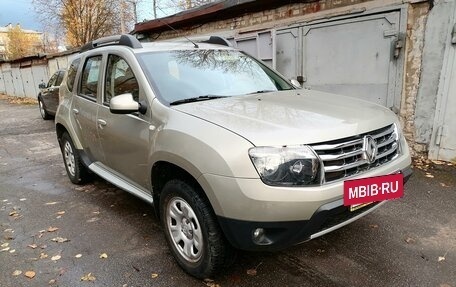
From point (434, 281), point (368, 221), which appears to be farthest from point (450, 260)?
point (368, 221)

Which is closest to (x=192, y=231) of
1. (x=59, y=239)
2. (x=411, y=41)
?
→ (x=59, y=239)

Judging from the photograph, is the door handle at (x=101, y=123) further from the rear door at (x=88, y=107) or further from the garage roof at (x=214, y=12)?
the garage roof at (x=214, y=12)

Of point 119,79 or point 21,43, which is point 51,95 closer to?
point 119,79

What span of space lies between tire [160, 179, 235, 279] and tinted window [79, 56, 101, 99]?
6.08 ft

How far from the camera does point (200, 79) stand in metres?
3.23

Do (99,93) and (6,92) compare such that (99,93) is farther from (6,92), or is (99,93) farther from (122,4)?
(6,92)

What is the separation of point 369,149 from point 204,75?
160 cm

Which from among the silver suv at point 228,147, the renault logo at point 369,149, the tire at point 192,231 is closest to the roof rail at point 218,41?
the silver suv at point 228,147

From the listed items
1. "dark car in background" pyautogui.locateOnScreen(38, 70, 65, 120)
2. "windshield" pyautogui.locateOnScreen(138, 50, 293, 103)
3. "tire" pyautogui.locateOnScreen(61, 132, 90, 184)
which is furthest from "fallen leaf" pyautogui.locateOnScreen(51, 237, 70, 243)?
"dark car in background" pyautogui.locateOnScreen(38, 70, 65, 120)

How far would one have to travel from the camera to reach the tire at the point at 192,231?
7.97 feet

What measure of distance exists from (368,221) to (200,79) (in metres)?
2.19

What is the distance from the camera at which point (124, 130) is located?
326 cm

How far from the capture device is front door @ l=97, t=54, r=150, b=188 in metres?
3.04

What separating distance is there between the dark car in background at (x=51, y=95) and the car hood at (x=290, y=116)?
30.9 ft
